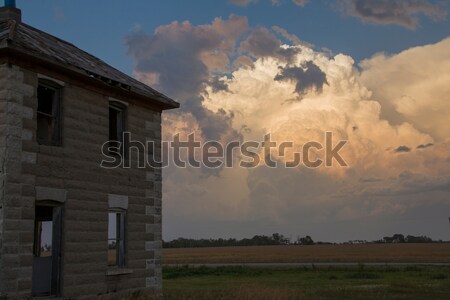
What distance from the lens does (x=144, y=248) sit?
17500 mm

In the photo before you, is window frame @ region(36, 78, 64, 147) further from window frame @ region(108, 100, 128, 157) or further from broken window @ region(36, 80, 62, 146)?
window frame @ region(108, 100, 128, 157)

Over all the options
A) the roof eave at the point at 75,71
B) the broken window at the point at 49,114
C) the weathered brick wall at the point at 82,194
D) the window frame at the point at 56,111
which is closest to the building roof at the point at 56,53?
the roof eave at the point at 75,71

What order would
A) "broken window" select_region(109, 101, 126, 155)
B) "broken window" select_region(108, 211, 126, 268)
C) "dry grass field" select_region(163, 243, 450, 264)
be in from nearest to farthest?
1. "broken window" select_region(108, 211, 126, 268)
2. "broken window" select_region(109, 101, 126, 155)
3. "dry grass field" select_region(163, 243, 450, 264)

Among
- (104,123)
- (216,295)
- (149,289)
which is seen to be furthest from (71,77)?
(216,295)

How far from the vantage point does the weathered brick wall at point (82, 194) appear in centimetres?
1303

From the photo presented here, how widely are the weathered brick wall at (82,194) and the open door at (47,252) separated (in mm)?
208

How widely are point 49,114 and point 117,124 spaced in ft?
9.36

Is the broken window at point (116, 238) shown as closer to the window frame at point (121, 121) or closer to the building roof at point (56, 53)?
the window frame at point (121, 121)

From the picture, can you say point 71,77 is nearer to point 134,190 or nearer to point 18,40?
point 18,40

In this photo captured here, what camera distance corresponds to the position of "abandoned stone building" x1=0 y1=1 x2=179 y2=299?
513 inches

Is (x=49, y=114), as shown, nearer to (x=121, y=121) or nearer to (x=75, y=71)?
(x=75, y=71)

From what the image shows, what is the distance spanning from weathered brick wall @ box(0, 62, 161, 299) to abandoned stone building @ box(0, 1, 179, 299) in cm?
3

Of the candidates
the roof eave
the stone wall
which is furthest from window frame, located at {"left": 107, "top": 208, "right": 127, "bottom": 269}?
the stone wall

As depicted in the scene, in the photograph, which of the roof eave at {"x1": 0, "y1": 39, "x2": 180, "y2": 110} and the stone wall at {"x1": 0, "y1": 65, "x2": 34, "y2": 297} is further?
the roof eave at {"x1": 0, "y1": 39, "x2": 180, "y2": 110}
